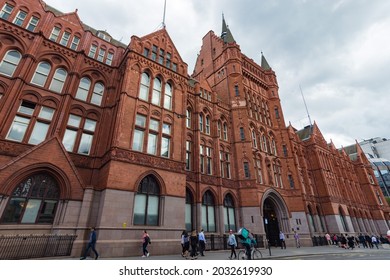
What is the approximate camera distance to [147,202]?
1517 cm

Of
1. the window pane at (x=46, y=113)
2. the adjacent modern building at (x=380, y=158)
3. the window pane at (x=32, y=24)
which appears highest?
the adjacent modern building at (x=380, y=158)

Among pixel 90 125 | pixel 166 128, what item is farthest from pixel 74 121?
pixel 166 128

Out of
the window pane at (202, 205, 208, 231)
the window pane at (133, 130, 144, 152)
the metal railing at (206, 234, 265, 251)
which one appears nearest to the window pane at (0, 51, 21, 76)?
the window pane at (133, 130, 144, 152)

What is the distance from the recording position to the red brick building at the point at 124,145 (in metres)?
13.1

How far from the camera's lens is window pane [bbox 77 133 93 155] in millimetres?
16188

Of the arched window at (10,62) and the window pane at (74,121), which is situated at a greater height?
the arched window at (10,62)

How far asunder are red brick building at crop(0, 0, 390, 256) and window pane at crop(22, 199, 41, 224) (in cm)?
5

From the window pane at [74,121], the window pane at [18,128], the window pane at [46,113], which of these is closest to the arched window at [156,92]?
the window pane at [74,121]

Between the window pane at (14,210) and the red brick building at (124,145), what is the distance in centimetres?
5

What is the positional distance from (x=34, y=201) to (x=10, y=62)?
35.1 feet

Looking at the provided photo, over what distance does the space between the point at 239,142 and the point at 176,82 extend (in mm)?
10860

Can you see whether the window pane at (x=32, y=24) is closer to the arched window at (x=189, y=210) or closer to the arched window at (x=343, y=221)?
the arched window at (x=189, y=210)

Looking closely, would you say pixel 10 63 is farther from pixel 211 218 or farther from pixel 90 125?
pixel 211 218

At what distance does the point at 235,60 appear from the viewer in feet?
102
